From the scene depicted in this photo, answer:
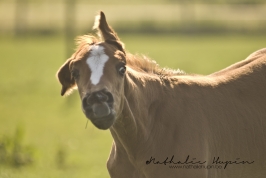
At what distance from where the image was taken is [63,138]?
46.2ft

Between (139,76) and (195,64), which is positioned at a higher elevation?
(139,76)

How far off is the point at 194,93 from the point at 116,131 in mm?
988

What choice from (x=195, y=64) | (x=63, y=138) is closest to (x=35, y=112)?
(x=63, y=138)

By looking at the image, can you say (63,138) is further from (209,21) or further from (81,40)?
(209,21)

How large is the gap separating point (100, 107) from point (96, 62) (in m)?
0.49

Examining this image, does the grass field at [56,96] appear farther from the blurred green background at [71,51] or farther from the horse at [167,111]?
the horse at [167,111]

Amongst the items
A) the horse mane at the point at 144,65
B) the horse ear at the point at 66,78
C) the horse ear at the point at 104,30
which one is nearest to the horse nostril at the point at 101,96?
the horse ear at the point at 104,30

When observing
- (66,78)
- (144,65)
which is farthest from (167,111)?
(66,78)

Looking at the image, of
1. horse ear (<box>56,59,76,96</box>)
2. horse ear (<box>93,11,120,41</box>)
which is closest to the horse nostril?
horse ear (<box>93,11,120,41</box>)

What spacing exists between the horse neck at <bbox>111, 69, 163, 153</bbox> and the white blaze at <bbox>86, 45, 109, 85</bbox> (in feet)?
1.32

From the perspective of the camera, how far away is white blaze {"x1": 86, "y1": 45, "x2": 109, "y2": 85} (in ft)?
17.0

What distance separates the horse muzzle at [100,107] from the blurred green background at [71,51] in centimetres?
189

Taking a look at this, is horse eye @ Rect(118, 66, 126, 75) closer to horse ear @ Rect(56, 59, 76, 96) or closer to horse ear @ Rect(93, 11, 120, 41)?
horse ear @ Rect(93, 11, 120, 41)

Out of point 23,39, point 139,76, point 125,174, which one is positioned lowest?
point 23,39
